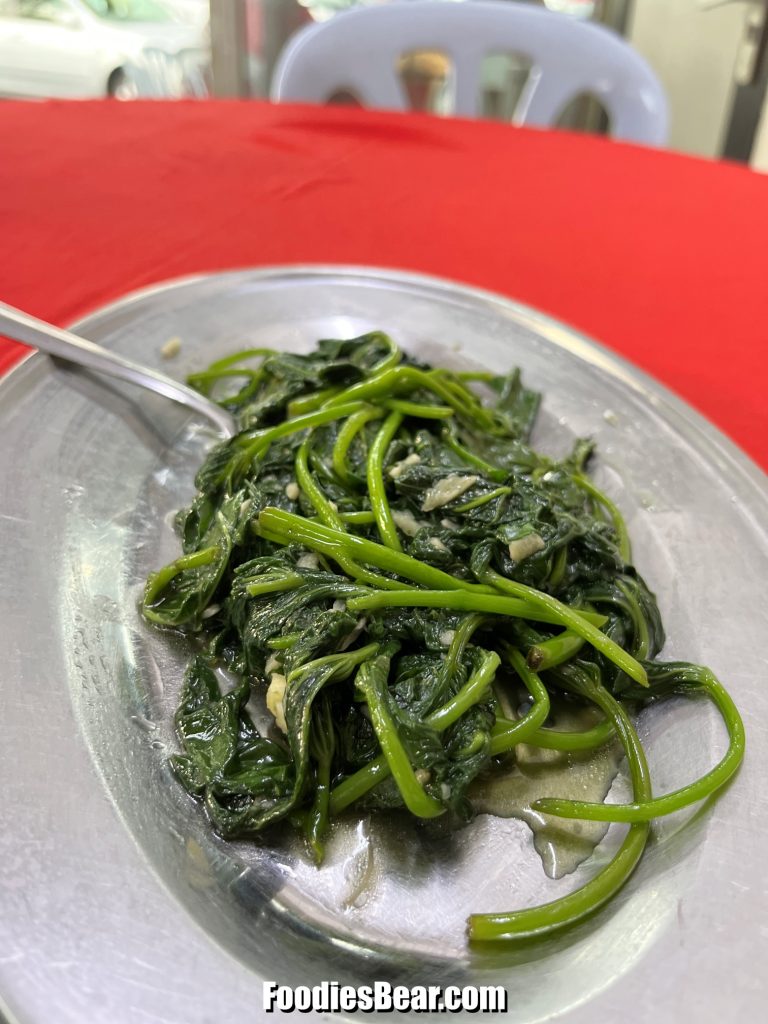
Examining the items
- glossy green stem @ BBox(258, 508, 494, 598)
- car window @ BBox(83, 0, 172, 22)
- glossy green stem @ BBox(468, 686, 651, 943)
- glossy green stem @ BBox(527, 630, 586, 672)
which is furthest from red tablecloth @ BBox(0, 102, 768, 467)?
car window @ BBox(83, 0, 172, 22)

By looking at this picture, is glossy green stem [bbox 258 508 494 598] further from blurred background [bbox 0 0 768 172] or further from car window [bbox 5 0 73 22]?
car window [bbox 5 0 73 22]

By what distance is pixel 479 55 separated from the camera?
11.2 ft

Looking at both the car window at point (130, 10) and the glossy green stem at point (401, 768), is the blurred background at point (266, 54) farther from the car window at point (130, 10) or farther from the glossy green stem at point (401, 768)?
the glossy green stem at point (401, 768)

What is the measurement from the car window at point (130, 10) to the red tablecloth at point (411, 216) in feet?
10.9

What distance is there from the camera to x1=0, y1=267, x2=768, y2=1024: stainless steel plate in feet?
2.91

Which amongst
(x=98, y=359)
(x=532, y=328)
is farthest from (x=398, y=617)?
(x=532, y=328)

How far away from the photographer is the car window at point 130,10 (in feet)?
17.7

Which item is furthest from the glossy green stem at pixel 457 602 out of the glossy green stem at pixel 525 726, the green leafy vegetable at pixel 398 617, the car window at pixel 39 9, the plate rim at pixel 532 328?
the car window at pixel 39 9

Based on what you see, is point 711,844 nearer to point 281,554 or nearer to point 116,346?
point 281,554

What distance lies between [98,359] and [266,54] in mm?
4683

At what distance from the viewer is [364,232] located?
2.45m

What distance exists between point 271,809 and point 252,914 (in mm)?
136

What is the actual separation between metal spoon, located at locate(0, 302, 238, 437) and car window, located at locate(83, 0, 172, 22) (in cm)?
498

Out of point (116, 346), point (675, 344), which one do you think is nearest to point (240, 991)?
point (116, 346)
